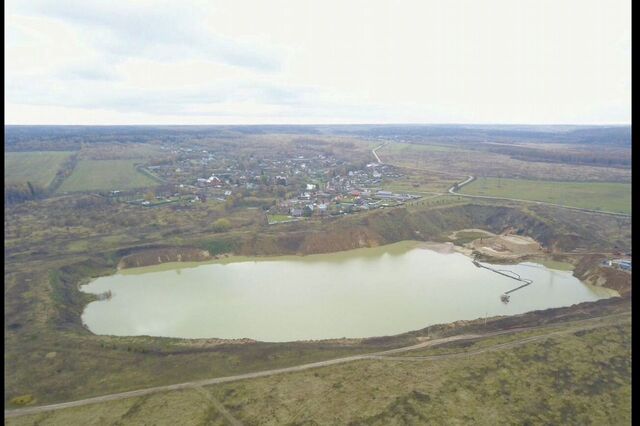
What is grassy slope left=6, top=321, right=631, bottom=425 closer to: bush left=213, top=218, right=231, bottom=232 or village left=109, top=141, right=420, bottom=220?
bush left=213, top=218, right=231, bottom=232

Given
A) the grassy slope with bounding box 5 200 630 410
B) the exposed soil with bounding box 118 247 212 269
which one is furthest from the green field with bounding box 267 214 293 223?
the exposed soil with bounding box 118 247 212 269

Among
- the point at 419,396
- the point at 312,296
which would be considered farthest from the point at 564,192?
the point at 419,396

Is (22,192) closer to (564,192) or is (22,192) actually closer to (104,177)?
(104,177)

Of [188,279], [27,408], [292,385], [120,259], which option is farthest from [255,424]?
[120,259]

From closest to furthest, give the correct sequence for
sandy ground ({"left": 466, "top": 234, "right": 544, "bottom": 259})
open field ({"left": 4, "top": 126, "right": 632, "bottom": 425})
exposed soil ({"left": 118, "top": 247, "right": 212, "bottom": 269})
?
open field ({"left": 4, "top": 126, "right": 632, "bottom": 425}) < exposed soil ({"left": 118, "top": 247, "right": 212, "bottom": 269}) < sandy ground ({"left": 466, "top": 234, "right": 544, "bottom": 259})

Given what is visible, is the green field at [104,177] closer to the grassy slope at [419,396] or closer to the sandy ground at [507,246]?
the sandy ground at [507,246]

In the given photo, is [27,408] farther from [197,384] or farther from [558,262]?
[558,262]

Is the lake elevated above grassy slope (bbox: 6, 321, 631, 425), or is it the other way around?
the lake
